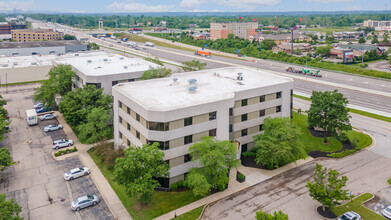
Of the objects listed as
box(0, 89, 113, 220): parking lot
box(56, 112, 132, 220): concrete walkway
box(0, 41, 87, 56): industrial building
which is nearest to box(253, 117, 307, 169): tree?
box(56, 112, 132, 220): concrete walkway

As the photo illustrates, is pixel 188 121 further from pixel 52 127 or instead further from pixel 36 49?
pixel 36 49

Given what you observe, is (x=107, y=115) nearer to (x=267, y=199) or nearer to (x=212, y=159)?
(x=212, y=159)

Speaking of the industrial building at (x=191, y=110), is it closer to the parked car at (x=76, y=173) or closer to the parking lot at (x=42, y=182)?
the parked car at (x=76, y=173)

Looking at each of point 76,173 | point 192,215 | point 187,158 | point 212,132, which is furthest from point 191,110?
point 76,173

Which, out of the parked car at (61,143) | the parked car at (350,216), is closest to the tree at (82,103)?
the parked car at (61,143)

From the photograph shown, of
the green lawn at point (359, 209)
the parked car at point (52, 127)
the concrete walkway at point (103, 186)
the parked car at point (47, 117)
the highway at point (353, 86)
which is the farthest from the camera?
the highway at point (353, 86)

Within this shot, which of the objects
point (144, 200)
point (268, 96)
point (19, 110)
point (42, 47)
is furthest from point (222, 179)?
point (42, 47)

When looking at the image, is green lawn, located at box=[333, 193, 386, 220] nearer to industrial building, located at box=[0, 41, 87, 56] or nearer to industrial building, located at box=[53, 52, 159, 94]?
industrial building, located at box=[53, 52, 159, 94]
